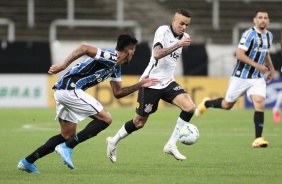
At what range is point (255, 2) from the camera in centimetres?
3241

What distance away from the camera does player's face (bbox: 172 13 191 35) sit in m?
11.3

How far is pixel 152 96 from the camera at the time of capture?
11742mm

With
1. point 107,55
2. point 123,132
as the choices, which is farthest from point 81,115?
point 123,132

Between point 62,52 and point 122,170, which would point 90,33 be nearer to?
point 62,52

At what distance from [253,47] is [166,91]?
277 centimetres

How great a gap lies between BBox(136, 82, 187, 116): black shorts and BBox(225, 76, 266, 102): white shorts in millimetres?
2659

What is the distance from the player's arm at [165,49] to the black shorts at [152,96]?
724 millimetres

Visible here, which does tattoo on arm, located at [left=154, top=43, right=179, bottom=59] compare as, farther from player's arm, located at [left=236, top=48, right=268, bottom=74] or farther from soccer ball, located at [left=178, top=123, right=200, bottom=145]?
player's arm, located at [left=236, top=48, right=268, bottom=74]

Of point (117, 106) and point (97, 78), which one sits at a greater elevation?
point (97, 78)

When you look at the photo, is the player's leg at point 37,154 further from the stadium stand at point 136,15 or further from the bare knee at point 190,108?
the stadium stand at point 136,15

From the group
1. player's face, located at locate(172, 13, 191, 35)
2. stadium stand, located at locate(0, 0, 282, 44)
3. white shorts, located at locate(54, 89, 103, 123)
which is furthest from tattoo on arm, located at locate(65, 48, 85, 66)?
stadium stand, located at locate(0, 0, 282, 44)

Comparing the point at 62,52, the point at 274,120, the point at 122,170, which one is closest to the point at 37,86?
the point at 62,52

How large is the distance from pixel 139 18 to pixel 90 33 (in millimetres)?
2243

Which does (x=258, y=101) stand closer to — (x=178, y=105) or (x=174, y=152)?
(x=178, y=105)
